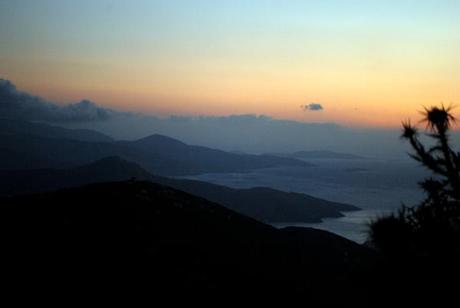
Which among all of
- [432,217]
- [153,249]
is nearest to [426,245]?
[432,217]

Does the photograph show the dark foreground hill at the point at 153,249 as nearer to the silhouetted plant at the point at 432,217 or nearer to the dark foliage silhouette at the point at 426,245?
the silhouetted plant at the point at 432,217

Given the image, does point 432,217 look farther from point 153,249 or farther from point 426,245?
point 153,249

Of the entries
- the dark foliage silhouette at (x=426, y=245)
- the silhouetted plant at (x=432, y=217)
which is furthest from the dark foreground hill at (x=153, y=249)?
the dark foliage silhouette at (x=426, y=245)

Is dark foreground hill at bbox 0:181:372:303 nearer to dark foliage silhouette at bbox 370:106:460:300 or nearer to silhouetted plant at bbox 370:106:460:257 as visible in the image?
silhouetted plant at bbox 370:106:460:257

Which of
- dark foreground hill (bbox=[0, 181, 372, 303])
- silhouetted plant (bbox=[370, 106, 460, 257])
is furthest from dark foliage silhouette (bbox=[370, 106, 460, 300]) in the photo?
dark foreground hill (bbox=[0, 181, 372, 303])

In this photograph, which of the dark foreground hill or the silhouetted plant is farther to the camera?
the dark foreground hill
